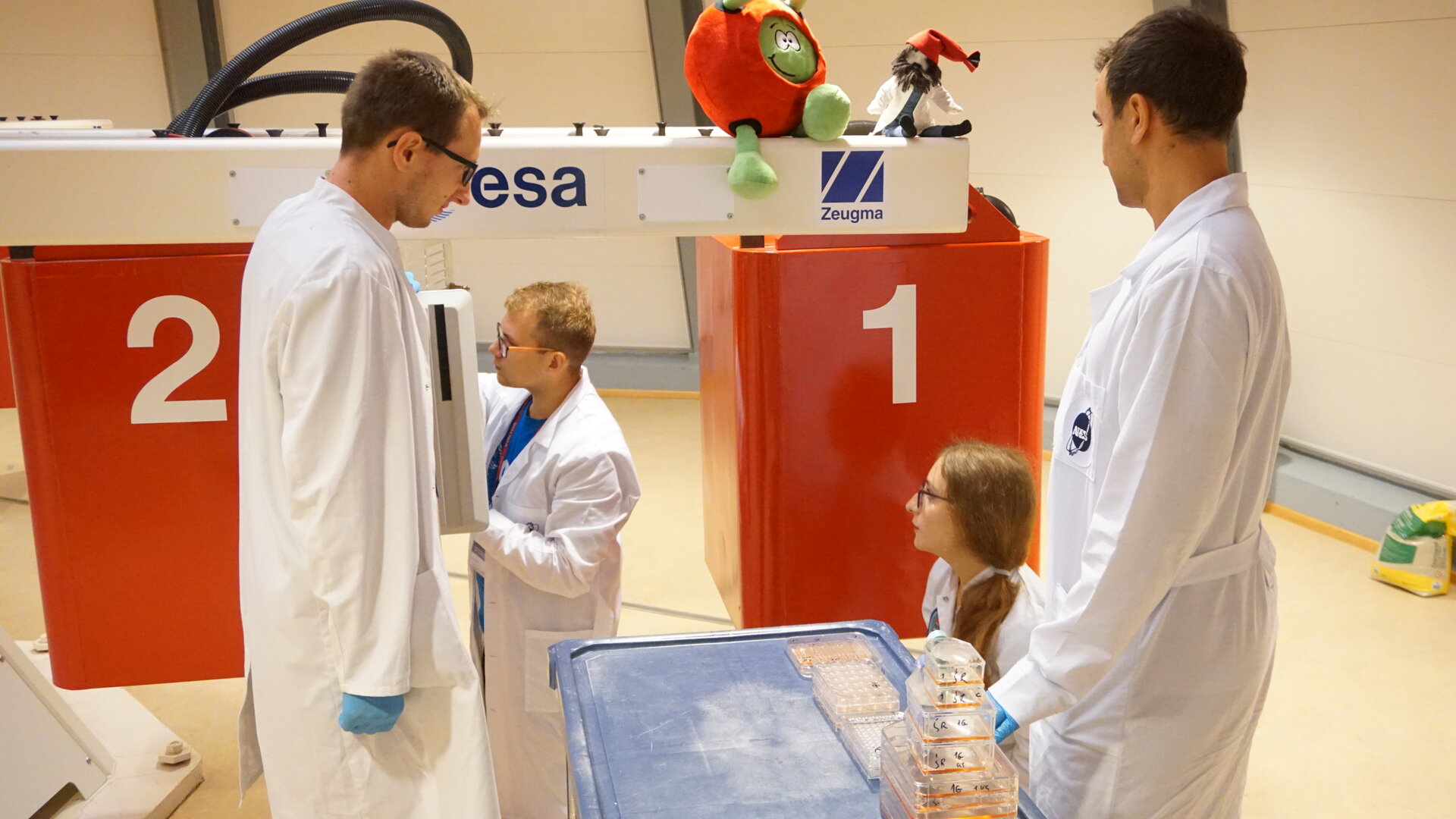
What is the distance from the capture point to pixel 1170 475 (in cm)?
134

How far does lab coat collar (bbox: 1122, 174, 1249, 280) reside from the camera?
1.43 metres

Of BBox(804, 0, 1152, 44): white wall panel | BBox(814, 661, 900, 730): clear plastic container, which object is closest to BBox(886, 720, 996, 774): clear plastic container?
BBox(814, 661, 900, 730): clear plastic container

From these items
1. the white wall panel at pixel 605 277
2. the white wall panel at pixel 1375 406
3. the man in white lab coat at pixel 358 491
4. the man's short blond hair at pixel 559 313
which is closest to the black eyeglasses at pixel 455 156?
the man in white lab coat at pixel 358 491

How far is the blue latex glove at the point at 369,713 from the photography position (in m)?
1.61

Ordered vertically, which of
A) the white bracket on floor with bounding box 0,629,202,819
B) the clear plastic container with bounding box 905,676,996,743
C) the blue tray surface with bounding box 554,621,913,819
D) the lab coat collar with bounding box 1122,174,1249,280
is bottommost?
the white bracket on floor with bounding box 0,629,202,819

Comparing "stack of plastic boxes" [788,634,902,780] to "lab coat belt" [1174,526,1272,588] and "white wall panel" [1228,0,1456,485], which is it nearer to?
"lab coat belt" [1174,526,1272,588]

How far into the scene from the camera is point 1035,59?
5.84 m

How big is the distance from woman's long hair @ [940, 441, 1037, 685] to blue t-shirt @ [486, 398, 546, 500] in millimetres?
1042

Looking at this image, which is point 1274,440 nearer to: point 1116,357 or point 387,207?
point 1116,357

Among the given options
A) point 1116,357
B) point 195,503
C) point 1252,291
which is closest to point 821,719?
point 1116,357

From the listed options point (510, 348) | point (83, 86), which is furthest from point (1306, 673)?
point (83, 86)

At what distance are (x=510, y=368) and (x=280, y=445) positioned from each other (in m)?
0.93

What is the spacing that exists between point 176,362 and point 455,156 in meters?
0.77

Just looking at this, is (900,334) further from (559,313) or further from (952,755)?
(952,755)
